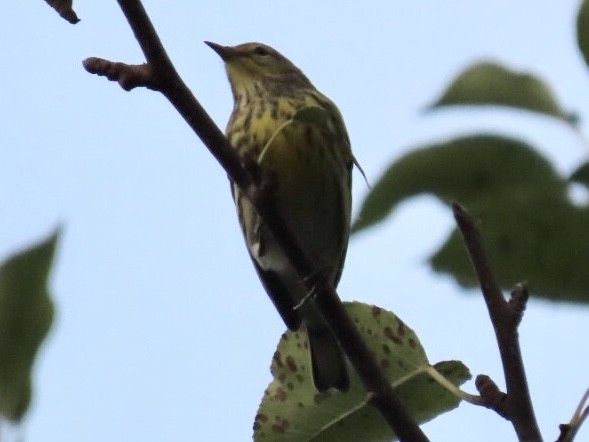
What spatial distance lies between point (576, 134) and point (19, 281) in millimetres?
1168

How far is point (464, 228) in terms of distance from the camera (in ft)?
5.57

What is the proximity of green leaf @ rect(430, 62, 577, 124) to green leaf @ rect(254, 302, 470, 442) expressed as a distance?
533 millimetres

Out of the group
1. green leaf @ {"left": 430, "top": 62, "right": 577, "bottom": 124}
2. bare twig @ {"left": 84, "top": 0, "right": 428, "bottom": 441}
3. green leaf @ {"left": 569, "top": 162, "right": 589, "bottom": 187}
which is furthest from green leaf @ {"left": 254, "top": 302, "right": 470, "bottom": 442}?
green leaf @ {"left": 430, "top": 62, "right": 577, "bottom": 124}

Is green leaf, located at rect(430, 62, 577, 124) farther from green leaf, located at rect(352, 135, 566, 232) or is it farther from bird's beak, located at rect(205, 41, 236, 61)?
bird's beak, located at rect(205, 41, 236, 61)

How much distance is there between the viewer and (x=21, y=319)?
144cm

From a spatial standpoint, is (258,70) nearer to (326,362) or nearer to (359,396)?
(326,362)

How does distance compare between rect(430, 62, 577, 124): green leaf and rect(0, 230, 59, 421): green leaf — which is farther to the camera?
rect(430, 62, 577, 124): green leaf

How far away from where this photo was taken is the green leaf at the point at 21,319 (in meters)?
1.42

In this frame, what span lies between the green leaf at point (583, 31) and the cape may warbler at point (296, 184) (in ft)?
4.97

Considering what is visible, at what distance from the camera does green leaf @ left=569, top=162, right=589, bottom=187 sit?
195cm

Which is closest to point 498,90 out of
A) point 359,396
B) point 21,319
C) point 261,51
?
point 359,396

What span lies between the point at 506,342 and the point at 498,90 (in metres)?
0.93

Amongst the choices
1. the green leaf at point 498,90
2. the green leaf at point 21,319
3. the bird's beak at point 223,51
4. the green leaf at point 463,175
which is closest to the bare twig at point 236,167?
the green leaf at point 21,319

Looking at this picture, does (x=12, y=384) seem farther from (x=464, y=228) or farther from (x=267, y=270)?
(x=267, y=270)
